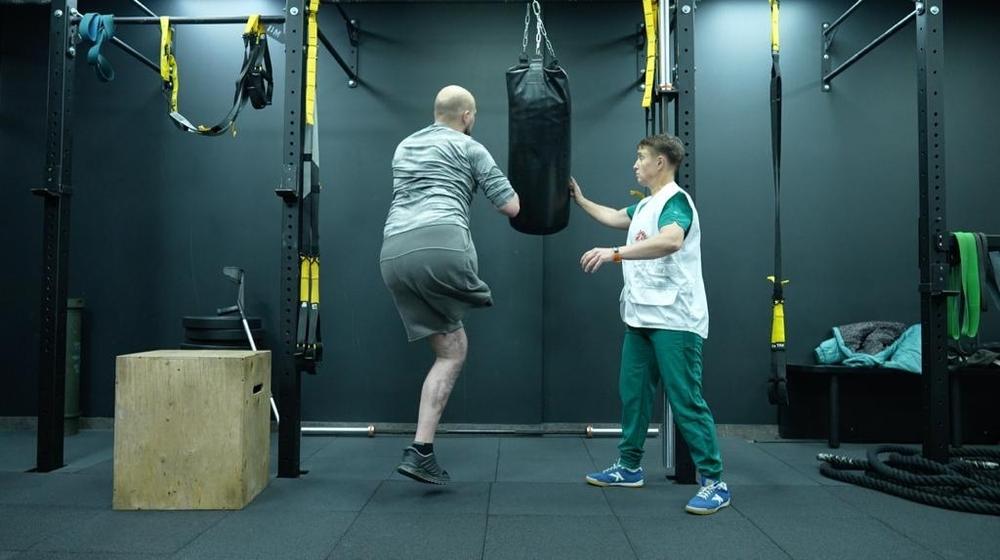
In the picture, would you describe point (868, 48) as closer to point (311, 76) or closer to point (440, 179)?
point (440, 179)

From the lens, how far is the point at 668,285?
2344mm

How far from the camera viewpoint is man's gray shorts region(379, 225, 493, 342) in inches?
92.0

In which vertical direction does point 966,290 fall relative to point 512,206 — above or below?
below

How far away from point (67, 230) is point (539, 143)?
7.45 ft

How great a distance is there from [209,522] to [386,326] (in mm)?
1736

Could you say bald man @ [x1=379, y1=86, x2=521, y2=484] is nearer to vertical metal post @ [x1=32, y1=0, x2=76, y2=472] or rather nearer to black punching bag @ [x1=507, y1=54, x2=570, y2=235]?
black punching bag @ [x1=507, y1=54, x2=570, y2=235]

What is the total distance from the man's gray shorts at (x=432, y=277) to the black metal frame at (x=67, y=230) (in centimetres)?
52

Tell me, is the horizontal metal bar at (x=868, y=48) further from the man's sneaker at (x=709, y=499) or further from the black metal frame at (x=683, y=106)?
the man's sneaker at (x=709, y=499)

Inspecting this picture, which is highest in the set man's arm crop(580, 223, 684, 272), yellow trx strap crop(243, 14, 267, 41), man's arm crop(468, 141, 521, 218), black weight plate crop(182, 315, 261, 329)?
yellow trx strap crop(243, 14, 267, 41)

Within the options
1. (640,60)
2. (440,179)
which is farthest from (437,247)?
(640,60)

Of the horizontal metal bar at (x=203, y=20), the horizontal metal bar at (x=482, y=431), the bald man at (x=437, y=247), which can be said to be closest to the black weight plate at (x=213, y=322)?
the horizontal metal bar at (x=482, y=431)

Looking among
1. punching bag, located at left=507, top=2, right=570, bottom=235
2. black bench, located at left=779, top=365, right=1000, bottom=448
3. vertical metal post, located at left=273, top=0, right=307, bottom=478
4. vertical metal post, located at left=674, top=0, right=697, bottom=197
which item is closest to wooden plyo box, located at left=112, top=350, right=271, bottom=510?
vertical metal post, located at left=273, top=0, right=307, bottom=478

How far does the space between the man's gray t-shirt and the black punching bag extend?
0.11 meters

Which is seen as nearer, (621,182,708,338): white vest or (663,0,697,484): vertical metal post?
(621,182,708,338): white vest
